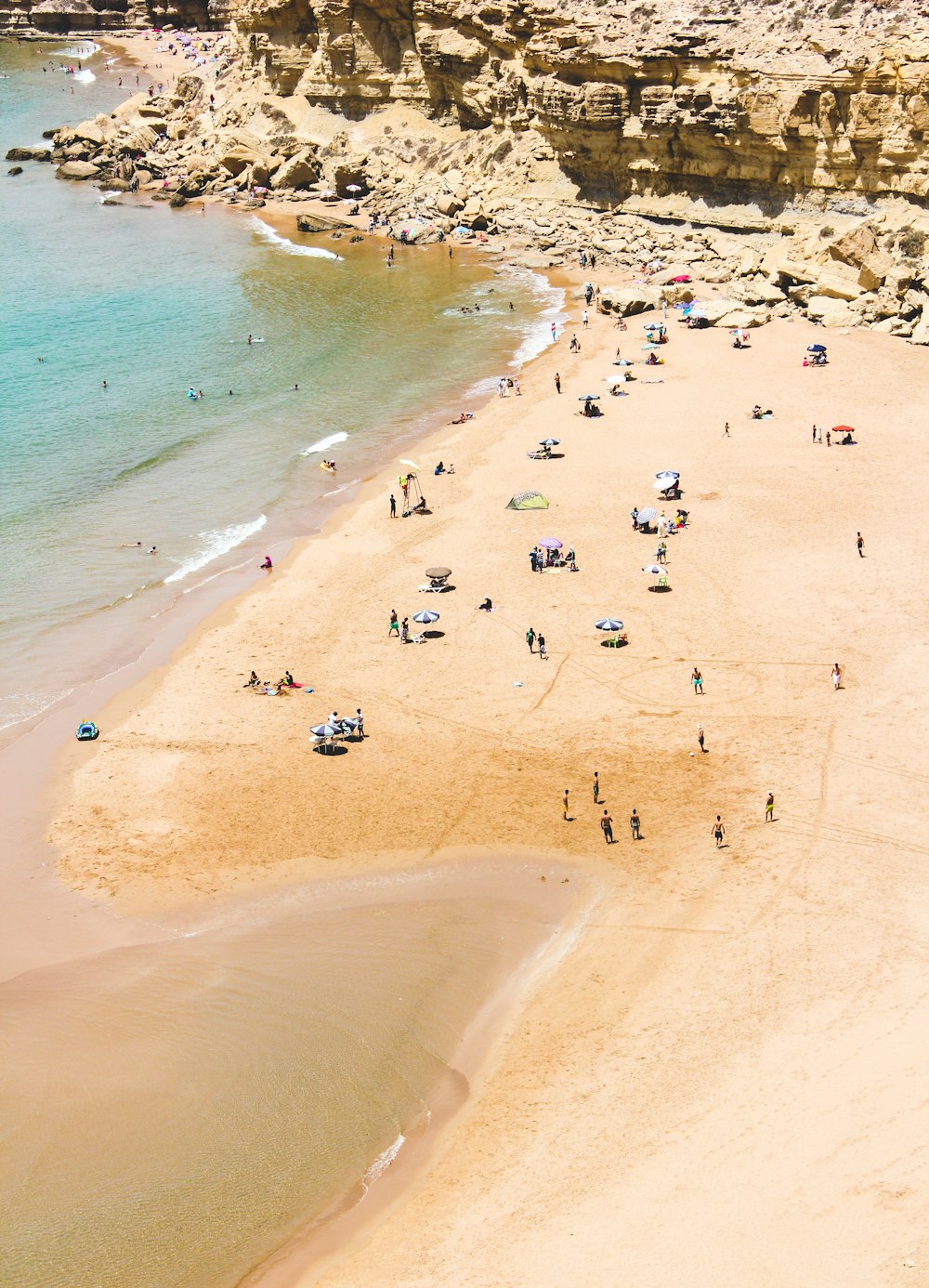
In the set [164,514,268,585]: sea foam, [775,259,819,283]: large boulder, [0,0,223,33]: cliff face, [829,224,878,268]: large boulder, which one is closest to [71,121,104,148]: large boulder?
[0,0,223,33]: cliff face

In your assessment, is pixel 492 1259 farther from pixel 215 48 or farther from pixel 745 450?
pixel 215 48

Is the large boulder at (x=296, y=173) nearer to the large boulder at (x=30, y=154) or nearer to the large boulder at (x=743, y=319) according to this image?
the large boulder at (x=30, y=154)

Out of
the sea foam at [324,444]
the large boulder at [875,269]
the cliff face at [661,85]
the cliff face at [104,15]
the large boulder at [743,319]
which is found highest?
the cliff face at [104,15]

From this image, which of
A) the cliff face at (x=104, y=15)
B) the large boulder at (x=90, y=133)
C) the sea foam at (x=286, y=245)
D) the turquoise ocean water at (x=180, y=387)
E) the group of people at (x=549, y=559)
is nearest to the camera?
the group of people at (x=549, y=559)

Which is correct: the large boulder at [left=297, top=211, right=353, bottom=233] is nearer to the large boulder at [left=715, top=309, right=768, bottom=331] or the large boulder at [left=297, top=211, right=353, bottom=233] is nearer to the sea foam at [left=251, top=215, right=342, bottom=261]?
the sea foam at [left=251, top=215, right=342, bottom=261]

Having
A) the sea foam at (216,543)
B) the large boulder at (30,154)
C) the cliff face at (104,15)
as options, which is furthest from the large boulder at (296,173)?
the cliff face at (104,15)

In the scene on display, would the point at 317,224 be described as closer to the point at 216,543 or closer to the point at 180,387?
the point at 180,387
